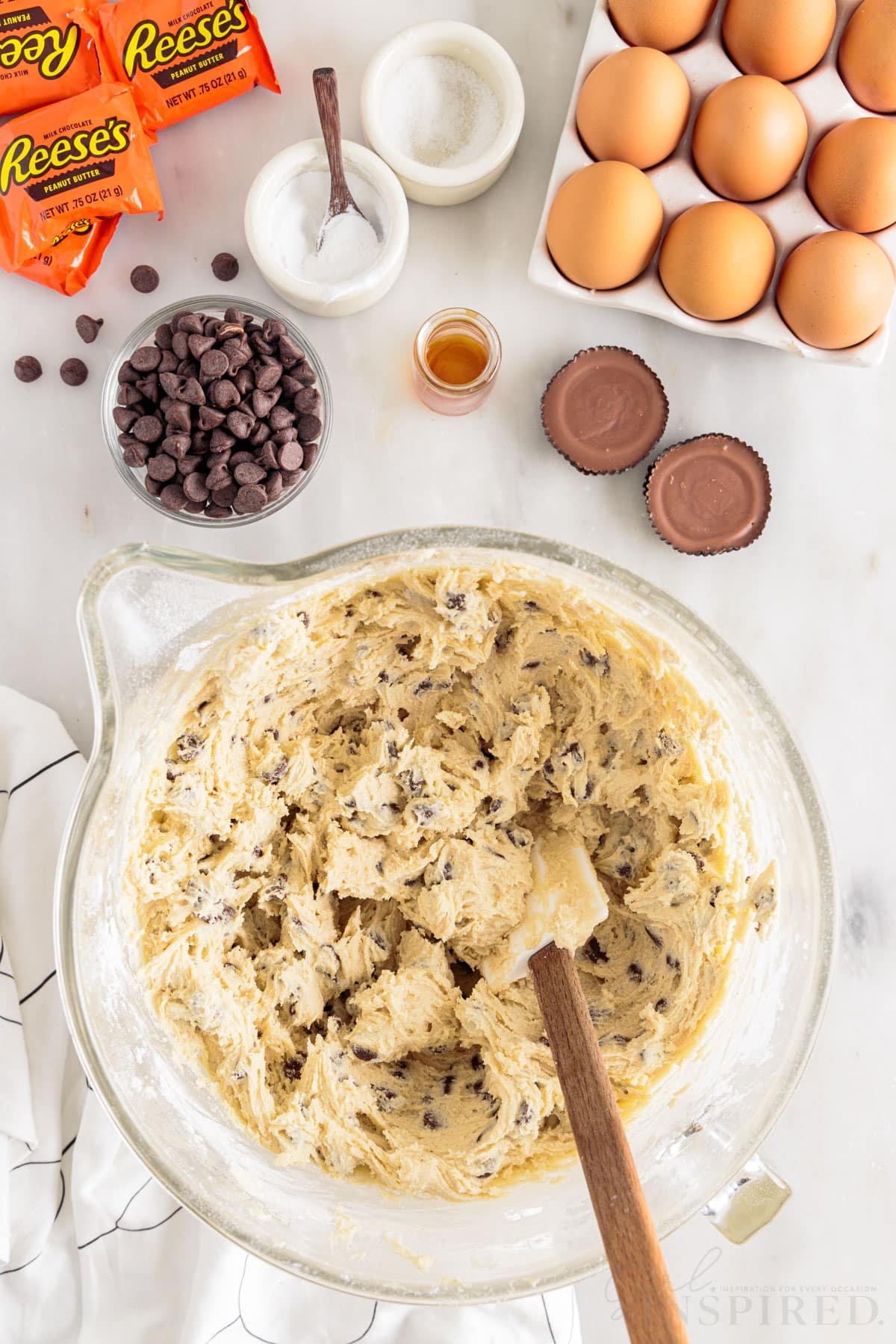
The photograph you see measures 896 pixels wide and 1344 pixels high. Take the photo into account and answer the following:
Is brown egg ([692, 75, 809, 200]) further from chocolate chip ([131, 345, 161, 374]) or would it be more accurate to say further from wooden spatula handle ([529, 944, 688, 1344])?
wooden spatula handle ([529, 944, 688, 1344])

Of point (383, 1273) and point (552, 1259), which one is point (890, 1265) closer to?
point (552, 1259)

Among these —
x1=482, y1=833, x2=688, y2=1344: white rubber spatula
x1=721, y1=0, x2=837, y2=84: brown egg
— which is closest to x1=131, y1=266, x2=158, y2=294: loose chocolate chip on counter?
x1=721, y1=0, x2=837, y2=84: brown egg

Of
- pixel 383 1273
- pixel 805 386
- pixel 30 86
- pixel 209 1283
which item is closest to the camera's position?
pixel 383 1273

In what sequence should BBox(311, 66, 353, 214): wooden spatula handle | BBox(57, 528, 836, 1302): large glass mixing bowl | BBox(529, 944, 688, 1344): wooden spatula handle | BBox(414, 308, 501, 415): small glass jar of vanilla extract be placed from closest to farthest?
1. BBox(529, 944, 688, 1344): wooden spatula handle
2. BBox(57, 528, 836, 1302): large glass mixing bowl
3. BBox(311, 66, 353, 214): wooden spatula handle
4. BBox(414, 308, 501, 415): small glass jar of vanilla extract

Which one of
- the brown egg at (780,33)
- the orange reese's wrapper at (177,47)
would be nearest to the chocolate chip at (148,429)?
the orange reese's wrapper at (177,47)

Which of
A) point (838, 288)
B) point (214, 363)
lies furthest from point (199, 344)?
point (838, 288)

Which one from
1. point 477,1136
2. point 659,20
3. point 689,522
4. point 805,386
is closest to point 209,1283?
point 477,1136
